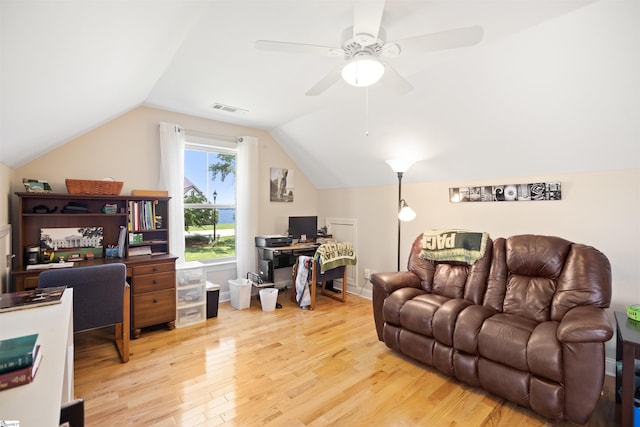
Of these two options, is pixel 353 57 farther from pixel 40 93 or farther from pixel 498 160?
pixel 498 160

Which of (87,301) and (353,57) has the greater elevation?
(353,57)

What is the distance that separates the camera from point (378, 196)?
4.19 metres

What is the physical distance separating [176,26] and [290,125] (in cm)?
239

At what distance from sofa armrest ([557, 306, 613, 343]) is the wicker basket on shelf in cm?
389

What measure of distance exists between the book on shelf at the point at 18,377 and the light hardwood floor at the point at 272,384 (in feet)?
4.30

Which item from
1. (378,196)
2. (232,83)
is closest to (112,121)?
(232,83)

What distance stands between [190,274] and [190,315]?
0.46m

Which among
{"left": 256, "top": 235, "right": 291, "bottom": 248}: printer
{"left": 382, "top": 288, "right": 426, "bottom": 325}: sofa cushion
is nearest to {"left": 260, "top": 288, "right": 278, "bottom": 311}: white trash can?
{"left": 256, "top": 235, "right": 291, "bottom": 248}: printer

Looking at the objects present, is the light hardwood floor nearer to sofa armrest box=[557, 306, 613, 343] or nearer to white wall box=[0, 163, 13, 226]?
sofa armrest box=[557, 306, 613, 343]

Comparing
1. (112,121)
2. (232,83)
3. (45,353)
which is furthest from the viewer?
(112,121)

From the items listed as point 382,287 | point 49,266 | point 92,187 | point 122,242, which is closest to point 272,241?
point 122,242

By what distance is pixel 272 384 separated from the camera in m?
2.20

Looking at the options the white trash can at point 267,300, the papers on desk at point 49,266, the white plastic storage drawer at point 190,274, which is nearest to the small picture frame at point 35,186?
the papers on desk at point 49,266

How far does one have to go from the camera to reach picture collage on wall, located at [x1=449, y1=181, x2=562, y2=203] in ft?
8.77
